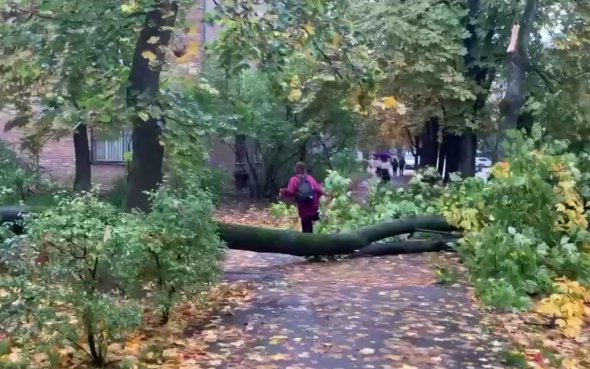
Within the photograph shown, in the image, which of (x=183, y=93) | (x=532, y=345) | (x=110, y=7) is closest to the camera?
(x=532, y=345)

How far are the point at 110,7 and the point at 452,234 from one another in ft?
24.0

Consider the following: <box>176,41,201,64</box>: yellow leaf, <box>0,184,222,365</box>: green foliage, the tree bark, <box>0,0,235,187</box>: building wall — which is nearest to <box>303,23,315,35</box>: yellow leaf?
<box>176,41,201,64</box>: yellow leaf

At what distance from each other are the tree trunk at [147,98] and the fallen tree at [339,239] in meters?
1.18

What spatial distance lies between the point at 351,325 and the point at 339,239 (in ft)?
15.4

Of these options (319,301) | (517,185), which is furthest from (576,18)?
(319,301)

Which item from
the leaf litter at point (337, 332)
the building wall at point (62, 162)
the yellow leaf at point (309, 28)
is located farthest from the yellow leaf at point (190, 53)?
the building wall at point (62, 162)

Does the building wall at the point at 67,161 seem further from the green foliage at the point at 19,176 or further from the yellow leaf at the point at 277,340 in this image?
the yellow leaf at the point at 277,340

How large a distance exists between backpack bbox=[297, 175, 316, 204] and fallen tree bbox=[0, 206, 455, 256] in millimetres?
1103

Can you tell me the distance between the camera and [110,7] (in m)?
8.23

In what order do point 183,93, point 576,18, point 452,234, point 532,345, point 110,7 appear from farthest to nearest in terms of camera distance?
point 576,18 → point 452,234 → point 183,93 → point 110,7 → point 532,345

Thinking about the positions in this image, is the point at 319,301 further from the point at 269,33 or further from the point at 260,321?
the point at 269,33

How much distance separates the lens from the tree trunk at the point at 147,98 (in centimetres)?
830

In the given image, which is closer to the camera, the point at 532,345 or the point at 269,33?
the point at 532,345

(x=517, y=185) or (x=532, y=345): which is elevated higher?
(x=517, y=185)
